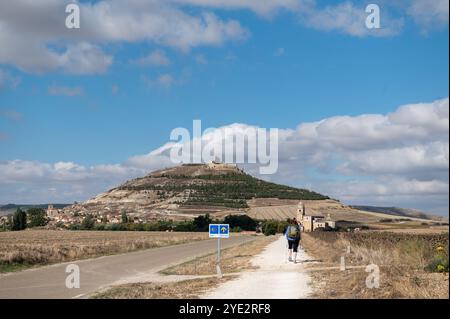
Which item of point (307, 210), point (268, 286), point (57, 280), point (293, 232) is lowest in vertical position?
point (57, 280)

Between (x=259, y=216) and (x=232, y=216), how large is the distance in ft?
32.6

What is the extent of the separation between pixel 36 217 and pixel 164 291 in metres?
126

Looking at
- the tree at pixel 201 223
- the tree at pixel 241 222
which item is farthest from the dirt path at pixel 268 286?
the tree at pixel 241 222

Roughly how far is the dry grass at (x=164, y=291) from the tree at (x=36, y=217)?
396 feet

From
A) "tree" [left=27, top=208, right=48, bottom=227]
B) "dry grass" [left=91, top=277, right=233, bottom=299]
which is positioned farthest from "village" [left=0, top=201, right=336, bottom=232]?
"dry grass" [left=91, top=277, right=233, bottom=299]

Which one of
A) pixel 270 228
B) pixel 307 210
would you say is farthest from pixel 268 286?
pixel 307 210

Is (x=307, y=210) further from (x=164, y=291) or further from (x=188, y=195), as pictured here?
(x=164, y=291)

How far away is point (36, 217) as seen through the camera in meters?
135

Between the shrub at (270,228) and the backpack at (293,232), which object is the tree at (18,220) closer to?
the shrub at (270,228)

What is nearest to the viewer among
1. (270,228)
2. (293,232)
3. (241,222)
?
(293,232)

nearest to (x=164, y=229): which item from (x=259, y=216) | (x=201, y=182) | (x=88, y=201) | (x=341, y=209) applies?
(x=259, y=216)

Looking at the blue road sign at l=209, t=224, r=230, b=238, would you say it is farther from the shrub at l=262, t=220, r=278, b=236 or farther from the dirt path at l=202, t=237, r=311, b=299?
the shrub at l=262, t=220, r=278, b=236
